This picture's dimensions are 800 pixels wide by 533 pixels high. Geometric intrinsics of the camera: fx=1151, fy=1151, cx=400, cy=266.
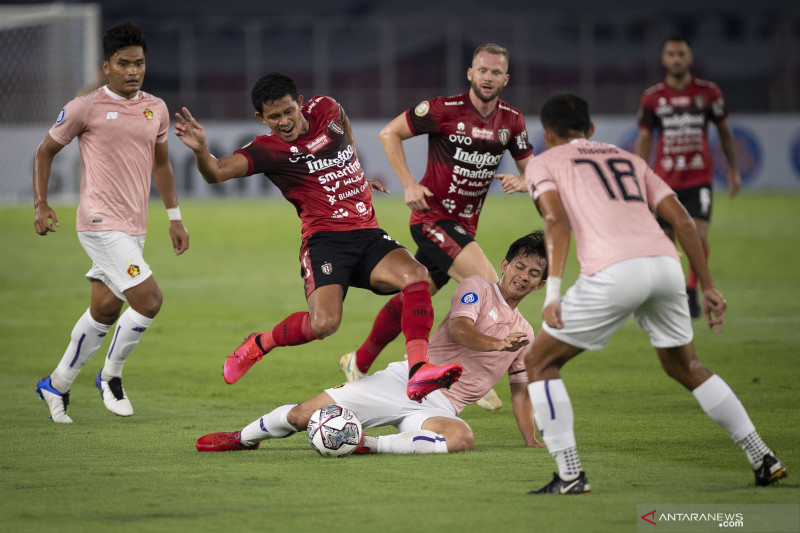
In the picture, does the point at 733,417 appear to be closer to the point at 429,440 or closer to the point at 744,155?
the point at 429,440

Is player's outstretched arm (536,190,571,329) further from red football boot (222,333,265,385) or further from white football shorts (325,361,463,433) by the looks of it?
red football boot (222,333,265,385)

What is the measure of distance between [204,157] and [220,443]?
1.66 metres

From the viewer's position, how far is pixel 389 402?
6445mm

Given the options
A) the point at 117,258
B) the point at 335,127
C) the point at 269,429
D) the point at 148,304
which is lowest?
the point at 269,429

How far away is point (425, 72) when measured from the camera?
33.7 meters

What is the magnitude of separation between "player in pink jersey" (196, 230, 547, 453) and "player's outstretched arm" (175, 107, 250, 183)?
1481 millimetres

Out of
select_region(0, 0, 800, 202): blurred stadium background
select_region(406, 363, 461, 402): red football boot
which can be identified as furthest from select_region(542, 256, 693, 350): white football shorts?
select_region(0, 0, 800, 202): blurred stadium background

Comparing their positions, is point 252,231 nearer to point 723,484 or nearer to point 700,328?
point 700,328

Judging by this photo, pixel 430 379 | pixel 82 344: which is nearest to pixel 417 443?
pixel 430 379

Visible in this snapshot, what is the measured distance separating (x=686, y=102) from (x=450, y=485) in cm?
786

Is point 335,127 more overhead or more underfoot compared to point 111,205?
more overhead

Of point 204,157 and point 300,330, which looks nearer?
point 204,157

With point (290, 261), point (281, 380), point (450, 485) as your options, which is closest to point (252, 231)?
point (290, 261)

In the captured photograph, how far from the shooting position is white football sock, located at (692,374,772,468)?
525 cm
